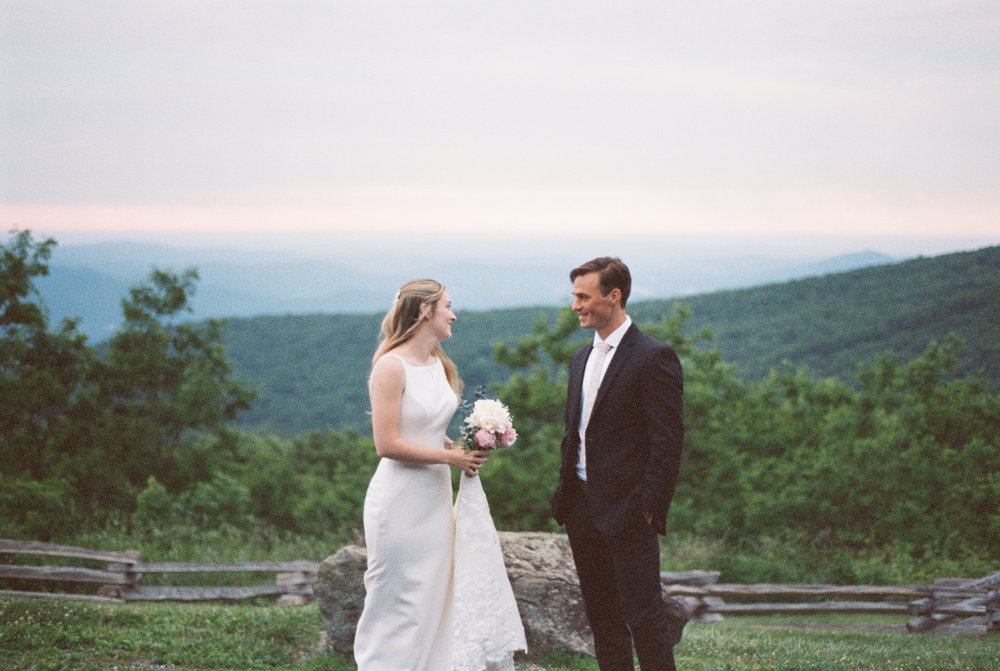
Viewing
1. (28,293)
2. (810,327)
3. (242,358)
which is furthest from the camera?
(242,358)

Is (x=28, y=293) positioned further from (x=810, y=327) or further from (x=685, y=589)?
(x=810, y=327)

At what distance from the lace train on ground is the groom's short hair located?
52.7 inches

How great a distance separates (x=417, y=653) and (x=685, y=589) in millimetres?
9118

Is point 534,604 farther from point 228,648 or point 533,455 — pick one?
point 533,455

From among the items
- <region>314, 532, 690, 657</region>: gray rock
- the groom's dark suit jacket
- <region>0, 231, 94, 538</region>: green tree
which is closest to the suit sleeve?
the groom's dark suit jacket

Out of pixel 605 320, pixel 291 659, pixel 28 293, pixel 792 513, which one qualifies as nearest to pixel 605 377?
pixel 605 320

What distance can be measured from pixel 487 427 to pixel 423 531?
2.23 ft

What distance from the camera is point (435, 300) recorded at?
201 inches

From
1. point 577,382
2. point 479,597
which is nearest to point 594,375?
point 577,382

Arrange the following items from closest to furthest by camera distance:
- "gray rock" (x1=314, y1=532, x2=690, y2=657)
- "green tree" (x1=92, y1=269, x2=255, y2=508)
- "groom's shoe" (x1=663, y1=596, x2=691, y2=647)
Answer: "groom's shoe" (x1=663, y1=596, x2=691, y2=647)
"gray rock" (x1=314, y1=532, x2=690, y2=657)
"green tree" (x1=92, y1=269, x2=255, y2=508)

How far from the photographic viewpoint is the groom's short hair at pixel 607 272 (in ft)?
17.0

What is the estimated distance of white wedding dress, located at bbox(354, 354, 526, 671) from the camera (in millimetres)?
5148

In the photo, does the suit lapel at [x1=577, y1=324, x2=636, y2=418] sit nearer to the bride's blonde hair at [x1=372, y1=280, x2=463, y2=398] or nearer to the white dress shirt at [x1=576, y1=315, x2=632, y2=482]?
the white dress shirt at [x1=576, y1=315, x2=632, y2=482]

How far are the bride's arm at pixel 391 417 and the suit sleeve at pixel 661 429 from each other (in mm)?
1037
